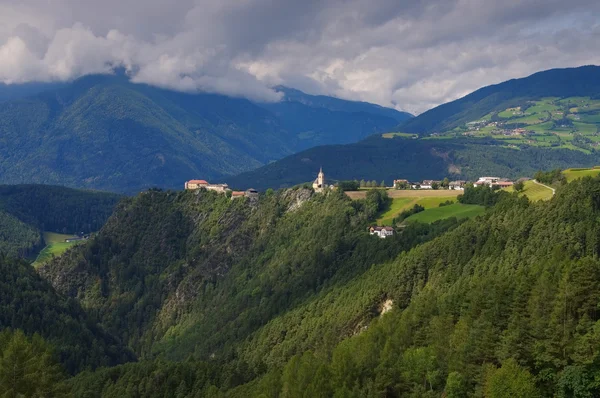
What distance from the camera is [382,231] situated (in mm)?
147750

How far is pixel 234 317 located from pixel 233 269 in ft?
111

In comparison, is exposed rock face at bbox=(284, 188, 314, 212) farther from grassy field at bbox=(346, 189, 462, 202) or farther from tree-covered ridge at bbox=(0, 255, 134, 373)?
tree-covered ridge at bbox=(0, 255, 134, 373)

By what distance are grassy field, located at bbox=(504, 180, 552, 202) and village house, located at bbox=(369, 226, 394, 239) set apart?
98.9ft

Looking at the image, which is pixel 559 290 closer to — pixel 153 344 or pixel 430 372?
pixel 430 372

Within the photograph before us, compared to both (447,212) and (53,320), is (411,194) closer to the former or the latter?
(447,212)

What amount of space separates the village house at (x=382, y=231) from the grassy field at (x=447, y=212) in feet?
26.3

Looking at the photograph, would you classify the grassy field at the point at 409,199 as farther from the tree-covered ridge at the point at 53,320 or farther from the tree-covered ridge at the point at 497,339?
the tree-covered ridge at the point at 497,339

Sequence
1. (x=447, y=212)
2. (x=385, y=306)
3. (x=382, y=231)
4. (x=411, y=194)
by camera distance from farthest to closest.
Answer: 1. (x=411, y=194)
2. (x=447, y=212)
3. (x=382, y=231)
4. (x=385, y=306)

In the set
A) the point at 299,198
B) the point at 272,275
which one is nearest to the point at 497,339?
the point at 272,275

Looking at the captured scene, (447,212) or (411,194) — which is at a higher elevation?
(411,194)

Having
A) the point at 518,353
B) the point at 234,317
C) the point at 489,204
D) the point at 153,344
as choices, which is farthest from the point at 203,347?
the point at 518,353

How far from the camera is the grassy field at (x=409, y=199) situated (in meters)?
166

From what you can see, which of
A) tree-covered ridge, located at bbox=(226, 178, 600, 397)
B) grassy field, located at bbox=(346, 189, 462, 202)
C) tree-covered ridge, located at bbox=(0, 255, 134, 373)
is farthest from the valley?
grassy field, located at bbox=(346, 189, 462, 202)

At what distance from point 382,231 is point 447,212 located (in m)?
16.9
